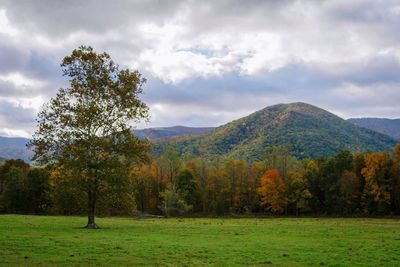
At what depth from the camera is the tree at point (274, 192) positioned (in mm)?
115125

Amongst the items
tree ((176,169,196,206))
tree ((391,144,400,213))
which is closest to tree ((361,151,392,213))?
tree ((391,144,400,213))

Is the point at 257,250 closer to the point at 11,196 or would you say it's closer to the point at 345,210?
the point at 345,210

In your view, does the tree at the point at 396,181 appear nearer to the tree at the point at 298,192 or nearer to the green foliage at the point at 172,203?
the tree at the point at 298,192

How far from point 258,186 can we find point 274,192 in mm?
11431

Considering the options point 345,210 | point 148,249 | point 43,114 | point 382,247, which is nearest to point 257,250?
point 148,249

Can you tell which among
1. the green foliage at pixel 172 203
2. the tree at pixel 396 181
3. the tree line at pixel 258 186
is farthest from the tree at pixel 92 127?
the tree at pixel 396 181

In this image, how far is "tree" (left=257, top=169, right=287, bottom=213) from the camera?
115 meters

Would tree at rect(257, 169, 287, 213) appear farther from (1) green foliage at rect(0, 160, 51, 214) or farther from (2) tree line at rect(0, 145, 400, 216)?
(1) green foliage at rect(0, 160, 51, 214)

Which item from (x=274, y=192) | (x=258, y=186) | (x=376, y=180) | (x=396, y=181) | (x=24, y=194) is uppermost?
(x=376, y=180)

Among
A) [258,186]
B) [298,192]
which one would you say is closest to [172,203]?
[258,186]

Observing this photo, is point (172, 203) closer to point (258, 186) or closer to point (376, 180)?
point (258, 186)

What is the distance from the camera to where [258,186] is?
12644cm

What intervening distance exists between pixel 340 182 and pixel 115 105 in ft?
260

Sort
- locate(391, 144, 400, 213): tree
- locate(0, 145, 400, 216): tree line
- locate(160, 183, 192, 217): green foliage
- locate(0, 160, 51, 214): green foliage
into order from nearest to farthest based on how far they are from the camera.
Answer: locate(391, 144, 400, 213): tree → locate(0, 145, 400, 216): tree line → locate(160, 183, 192, 217): green foliage → locate(0, 160, 51, 214): green foliage
